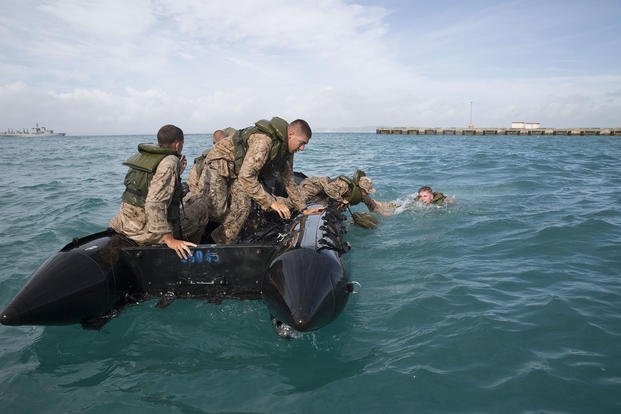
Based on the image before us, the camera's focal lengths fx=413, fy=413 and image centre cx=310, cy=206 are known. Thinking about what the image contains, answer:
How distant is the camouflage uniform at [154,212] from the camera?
13.9 feet

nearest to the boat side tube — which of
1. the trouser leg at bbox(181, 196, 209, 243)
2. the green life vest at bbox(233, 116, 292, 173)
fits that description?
the trouser leg at bbox(181, 196, 209, 243)

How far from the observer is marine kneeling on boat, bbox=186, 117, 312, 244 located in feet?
16.9

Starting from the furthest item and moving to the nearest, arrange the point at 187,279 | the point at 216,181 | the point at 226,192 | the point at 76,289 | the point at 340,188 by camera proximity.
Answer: the point at 340,188
the point at 226,192
the point at 216,181
the point at 187,279
the point at 76,289

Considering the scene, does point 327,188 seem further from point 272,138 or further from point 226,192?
point 272,138

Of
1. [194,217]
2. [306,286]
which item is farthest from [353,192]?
[306,286]

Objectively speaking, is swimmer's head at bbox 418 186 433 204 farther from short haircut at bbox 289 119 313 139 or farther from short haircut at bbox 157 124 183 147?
short haircut at bbox 157 124 183 147

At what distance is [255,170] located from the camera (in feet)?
17.0

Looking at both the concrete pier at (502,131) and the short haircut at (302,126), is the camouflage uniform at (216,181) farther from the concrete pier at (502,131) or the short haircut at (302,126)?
the concrete pier at (502,131)

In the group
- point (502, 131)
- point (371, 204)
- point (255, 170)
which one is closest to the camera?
point (255, 170)

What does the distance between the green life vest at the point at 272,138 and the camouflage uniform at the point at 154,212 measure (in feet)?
4.28

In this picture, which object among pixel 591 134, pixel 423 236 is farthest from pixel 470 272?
pixel 591 134

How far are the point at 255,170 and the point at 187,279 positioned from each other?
155 cm

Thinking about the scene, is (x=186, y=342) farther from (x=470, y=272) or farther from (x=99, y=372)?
(x=470, y=272)

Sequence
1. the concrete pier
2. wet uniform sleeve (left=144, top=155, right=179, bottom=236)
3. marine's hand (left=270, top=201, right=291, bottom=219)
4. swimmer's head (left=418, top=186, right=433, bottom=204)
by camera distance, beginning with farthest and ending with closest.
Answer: the concrete pier → swimmer's head (left=418, top=186, right=433, bottom=204) → marine's hand (left=270, top=201, right=291, bottom=219) → wet uniform sleeve (left=144, top=155, right=179, bottom=236)
